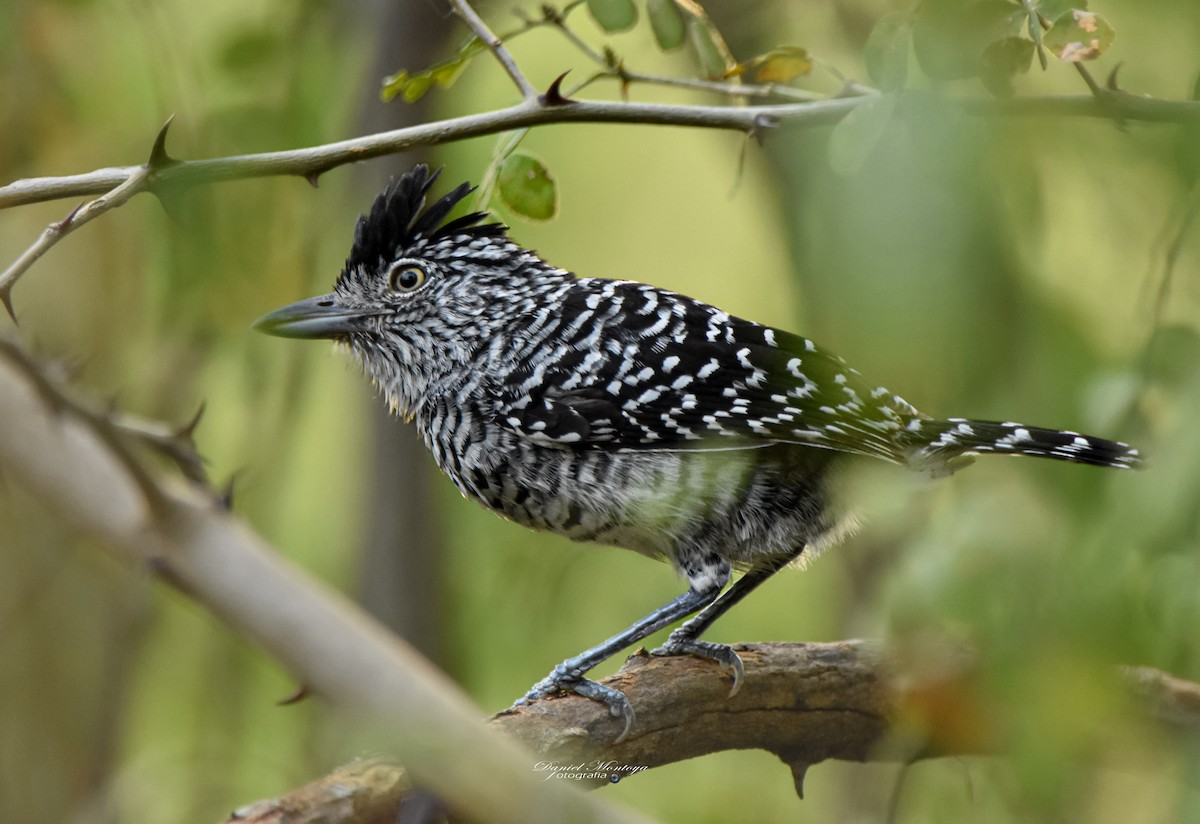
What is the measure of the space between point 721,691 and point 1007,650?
1.70 metres

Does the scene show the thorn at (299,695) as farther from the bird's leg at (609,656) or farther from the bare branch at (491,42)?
the bare branch at (491,42)

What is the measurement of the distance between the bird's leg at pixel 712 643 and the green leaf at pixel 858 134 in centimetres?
136

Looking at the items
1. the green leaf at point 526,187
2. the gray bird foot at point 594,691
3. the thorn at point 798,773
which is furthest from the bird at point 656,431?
the green leaf at point 526,187

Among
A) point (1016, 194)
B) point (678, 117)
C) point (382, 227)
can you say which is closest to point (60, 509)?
point (1016, 194)

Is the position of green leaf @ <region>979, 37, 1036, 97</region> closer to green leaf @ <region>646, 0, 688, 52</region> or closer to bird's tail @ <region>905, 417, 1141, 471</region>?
green leaf @ <region>646, 0, 688, 52</region>

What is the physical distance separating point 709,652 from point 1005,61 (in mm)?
1556

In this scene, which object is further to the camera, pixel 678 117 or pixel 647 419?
pixel 647 419

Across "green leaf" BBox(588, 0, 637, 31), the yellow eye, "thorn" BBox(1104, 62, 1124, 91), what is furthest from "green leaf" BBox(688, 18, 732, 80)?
the yellow eye

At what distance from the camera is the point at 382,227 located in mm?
3195

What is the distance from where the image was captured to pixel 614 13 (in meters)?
2.10

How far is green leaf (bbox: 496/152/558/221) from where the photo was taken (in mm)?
2297

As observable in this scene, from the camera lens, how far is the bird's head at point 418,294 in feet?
10.3

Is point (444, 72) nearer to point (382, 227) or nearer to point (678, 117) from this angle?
point (678, 117)

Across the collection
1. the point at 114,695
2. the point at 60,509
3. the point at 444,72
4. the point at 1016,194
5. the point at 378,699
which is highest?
the point at 444,72
